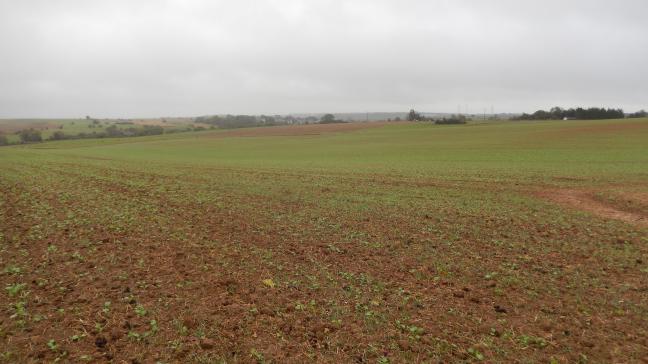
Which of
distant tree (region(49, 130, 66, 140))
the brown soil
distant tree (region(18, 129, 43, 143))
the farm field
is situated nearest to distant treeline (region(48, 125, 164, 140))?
distant tree (region(49, 130, 66, 140))

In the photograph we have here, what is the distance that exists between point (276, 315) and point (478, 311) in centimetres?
357

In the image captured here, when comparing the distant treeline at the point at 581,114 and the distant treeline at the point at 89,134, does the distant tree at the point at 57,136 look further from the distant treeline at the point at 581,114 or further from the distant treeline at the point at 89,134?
the distant treeline at the point at 581,114

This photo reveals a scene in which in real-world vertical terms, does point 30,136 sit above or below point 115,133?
below

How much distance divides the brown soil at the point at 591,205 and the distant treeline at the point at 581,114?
117926 mm

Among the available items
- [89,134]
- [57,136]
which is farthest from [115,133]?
[57,136]

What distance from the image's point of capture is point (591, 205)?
15.1 meters

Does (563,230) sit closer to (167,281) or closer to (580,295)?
(580,295)

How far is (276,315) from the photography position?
6367mm

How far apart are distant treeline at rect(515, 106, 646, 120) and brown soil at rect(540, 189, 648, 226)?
117926 millimetres

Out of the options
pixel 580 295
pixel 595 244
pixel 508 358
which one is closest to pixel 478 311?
pixel 508 358

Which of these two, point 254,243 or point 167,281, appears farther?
point 254,243

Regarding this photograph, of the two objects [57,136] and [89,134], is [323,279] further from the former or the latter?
[89,134]

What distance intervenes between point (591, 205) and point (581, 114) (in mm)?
122359

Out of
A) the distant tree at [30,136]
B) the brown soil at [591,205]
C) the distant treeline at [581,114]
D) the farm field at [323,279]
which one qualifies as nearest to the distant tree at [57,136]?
the distant tree at [30,136]
